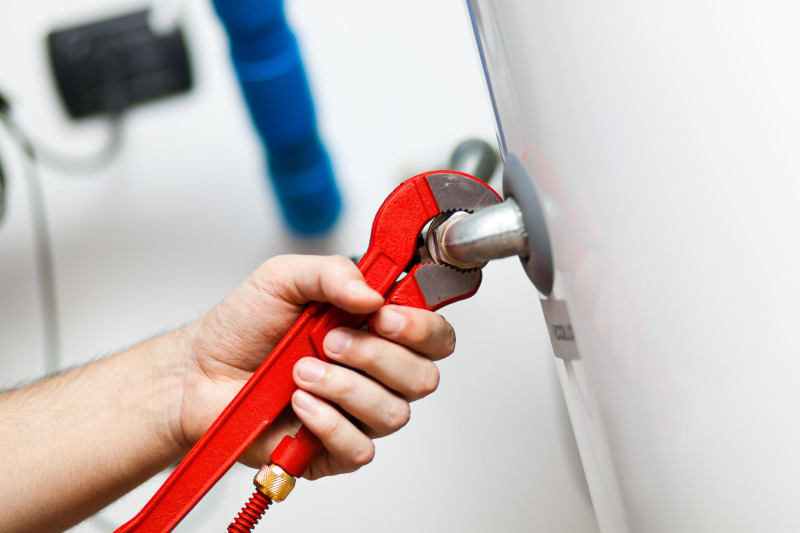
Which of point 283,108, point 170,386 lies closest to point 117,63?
point 283,108

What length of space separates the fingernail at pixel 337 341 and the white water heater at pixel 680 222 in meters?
0.16

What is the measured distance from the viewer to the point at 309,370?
1.37 feet

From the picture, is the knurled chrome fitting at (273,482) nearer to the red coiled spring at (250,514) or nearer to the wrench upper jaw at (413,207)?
the red coiled spring at (250,514)

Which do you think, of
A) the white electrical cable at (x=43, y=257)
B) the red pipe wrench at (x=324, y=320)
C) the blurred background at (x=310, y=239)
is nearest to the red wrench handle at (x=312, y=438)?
the red pipe wrench at (x=324, y=320)

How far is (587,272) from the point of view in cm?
30

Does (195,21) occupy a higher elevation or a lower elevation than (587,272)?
higher

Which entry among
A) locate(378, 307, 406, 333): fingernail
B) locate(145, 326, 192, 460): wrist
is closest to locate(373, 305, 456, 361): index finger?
locate(378, 307, 406, 333): fingernail

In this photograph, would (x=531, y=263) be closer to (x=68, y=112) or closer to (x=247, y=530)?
(x=247, y=530)

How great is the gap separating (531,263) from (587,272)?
0.06 m

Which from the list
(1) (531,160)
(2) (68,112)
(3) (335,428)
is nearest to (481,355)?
(3) (335,428)

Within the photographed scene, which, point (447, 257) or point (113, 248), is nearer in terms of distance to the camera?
point (447, 257)

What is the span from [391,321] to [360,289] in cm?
4

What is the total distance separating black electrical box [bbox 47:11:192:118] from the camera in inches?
26.4

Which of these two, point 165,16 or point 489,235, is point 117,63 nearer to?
point 165,16
